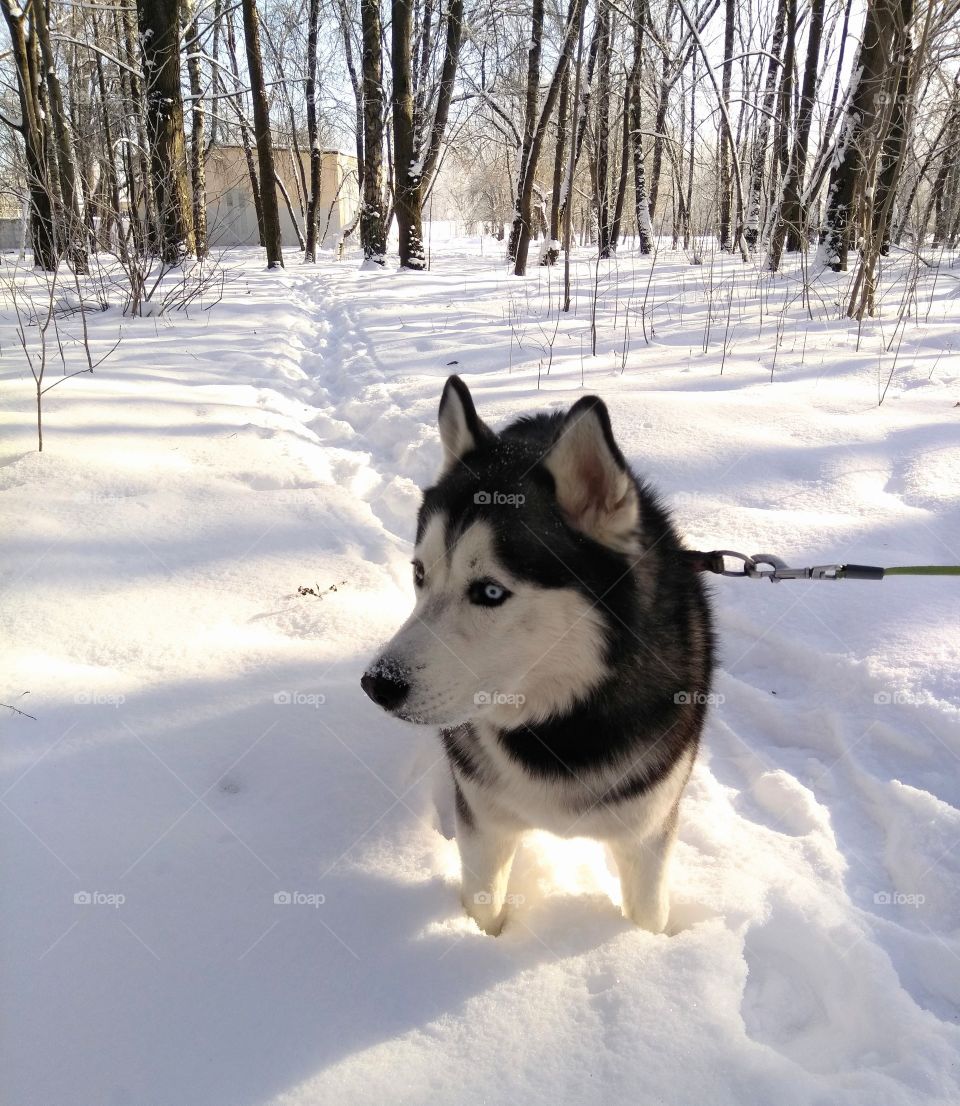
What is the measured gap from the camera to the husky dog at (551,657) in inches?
59.4

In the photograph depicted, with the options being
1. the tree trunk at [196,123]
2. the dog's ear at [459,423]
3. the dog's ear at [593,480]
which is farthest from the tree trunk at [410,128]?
the dog's ear at [593,480]

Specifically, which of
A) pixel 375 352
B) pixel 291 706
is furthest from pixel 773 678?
pixel 375 352

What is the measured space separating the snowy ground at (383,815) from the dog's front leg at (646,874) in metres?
0.07

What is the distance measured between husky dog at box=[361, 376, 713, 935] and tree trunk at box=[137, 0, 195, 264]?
29.6ft

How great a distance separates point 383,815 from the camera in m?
2.08

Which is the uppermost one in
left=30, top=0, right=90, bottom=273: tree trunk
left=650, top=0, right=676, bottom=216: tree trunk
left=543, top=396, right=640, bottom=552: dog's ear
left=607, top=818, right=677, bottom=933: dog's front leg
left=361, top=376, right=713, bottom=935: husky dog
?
left=650, top=0, right=676, bottom=216: tree trunk

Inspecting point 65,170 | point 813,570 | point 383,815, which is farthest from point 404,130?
point 383,815

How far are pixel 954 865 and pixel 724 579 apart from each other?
5.59 feet

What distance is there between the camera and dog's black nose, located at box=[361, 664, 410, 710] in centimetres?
142

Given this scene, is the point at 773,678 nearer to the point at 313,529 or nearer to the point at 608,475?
the point at 608,475

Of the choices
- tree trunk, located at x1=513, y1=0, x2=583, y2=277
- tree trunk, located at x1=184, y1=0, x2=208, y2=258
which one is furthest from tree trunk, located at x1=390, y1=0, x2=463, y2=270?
tree trunk, located at x1=184, y1=0, x2=208, y2=258

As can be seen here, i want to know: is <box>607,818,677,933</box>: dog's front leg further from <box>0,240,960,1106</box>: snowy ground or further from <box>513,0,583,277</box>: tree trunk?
<box>513,0,583,277</box>: tree trunk

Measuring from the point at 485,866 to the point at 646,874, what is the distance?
0.43 metres

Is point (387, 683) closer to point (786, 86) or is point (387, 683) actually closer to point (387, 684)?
point (387, 684)
